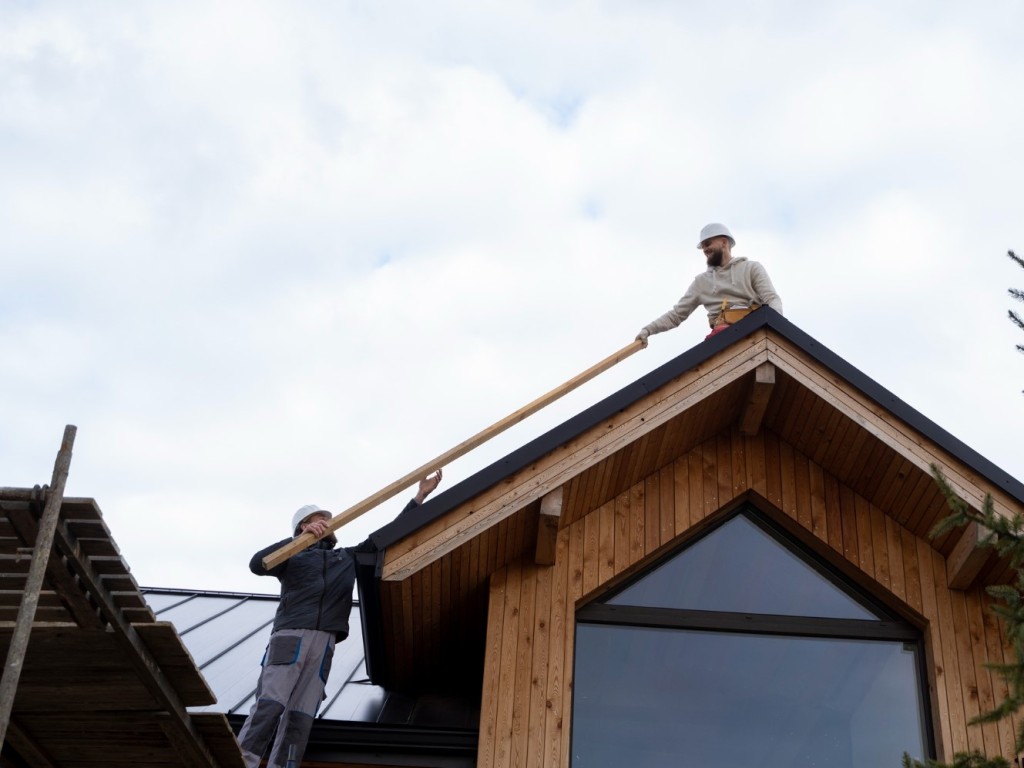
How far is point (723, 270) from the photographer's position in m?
9.38

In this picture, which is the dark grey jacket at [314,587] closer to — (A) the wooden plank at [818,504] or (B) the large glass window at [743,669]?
(B) the large glass window at [743,669]

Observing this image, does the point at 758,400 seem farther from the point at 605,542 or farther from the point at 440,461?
the point at 440,461

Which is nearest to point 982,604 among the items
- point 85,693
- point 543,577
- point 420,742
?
point 543,577

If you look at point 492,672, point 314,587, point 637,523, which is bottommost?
point 492,672

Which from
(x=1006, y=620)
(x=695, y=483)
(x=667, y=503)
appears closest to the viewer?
(x=1006, y=620)

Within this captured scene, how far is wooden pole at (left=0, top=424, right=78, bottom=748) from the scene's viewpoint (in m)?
4.38

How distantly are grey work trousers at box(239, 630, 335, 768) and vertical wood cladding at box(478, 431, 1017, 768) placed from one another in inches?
42.2

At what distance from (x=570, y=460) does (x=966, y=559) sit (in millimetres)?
2571

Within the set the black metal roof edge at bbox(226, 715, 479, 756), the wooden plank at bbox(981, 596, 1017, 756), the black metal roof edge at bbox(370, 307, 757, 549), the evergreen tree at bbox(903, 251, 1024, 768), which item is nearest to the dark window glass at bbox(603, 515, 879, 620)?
the wooden plank at bbox(981, 596, 1017, 756)

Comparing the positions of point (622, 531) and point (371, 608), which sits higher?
point (622, 531)

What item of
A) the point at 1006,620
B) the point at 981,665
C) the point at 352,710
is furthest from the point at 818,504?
the point at 352,710

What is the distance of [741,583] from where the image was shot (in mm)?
7781

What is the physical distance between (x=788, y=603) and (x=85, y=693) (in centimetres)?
438

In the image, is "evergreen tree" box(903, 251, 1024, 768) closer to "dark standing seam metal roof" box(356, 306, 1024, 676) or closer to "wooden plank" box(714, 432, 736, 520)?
"dark standing seam metal roof" box(356, 306, 1024, 676)
